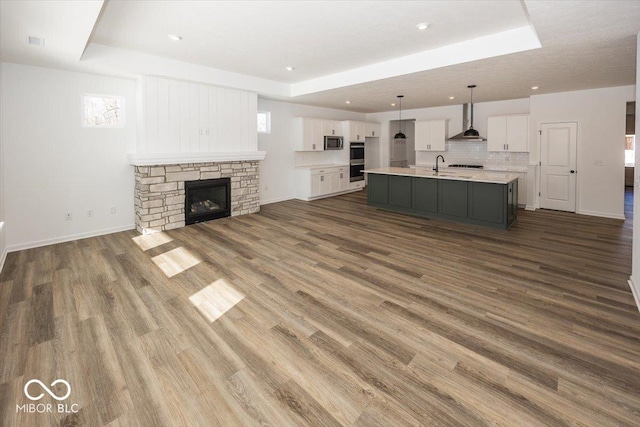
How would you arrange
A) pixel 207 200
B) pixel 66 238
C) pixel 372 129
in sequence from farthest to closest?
pixel 372 129 → pixel 207 200 → pixel 66 238

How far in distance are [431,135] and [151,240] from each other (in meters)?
7.58

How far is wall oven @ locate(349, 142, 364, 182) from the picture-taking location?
10086mm

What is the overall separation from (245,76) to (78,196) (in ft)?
12.1

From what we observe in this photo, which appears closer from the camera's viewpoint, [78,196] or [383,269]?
[383,269]

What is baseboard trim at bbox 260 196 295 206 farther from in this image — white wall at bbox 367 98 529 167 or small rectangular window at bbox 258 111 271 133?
white wall at bbox 367 98 529 167

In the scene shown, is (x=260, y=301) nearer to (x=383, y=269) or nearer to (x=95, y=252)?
(x=383, y=269)

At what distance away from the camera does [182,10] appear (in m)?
3.48

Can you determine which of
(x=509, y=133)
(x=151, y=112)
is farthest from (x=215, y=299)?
(x=509, y=133)

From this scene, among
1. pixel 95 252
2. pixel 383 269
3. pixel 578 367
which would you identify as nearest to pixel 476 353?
pixel 578 367

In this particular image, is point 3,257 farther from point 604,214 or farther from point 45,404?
point 604,214

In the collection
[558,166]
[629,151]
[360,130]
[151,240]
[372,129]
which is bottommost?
[151,240]

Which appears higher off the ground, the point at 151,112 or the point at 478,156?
the point at 151,112

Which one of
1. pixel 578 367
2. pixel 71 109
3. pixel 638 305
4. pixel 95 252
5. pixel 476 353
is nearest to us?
pixel 578 367

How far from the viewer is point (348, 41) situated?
4.46m
